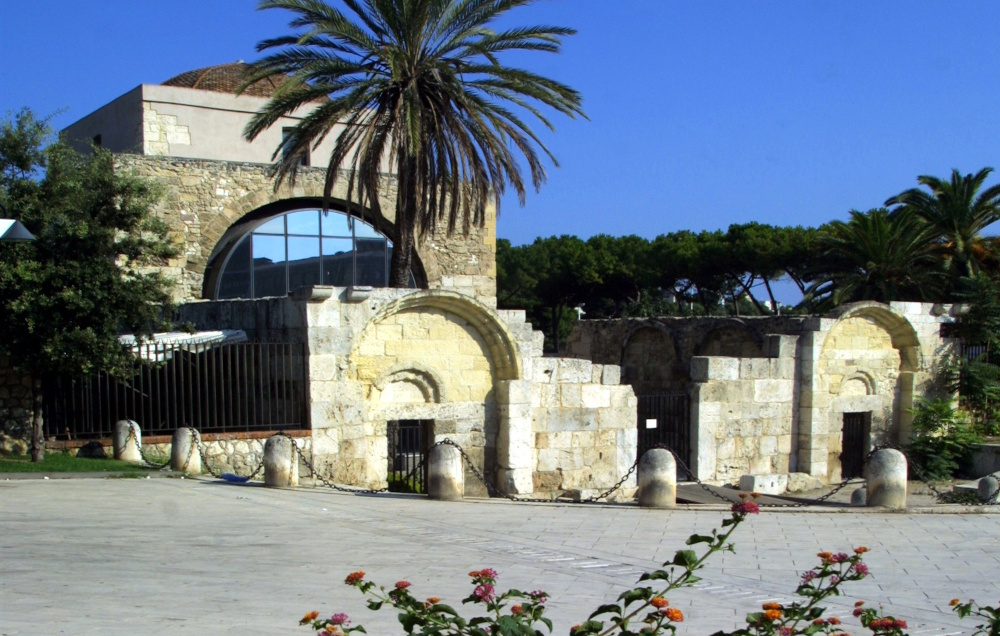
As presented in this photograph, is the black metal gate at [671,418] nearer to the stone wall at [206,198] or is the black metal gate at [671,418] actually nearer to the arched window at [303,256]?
the stone wall at [206,198]

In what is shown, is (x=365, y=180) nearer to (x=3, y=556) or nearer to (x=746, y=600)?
(x=3, y=556)

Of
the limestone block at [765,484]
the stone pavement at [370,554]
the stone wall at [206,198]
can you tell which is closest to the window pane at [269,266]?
the stone wall at [206,198]

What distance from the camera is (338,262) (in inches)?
974

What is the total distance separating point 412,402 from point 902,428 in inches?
451

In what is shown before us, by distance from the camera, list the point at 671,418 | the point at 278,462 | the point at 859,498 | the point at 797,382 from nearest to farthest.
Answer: the point at 278,462 → the point at 859,498 → the point at 671,418 → the point at 797,382

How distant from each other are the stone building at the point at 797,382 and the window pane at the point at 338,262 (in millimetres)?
7502

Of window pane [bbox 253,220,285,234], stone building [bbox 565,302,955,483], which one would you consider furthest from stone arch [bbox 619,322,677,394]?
window pane [bbox 253,220,285,234]

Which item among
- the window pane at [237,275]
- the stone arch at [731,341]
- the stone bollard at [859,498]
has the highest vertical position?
the window pane at [237,275]

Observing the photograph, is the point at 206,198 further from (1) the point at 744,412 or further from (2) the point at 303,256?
(1) the point at 744,412

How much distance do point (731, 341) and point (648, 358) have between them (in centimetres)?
228

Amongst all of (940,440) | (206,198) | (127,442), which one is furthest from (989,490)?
(206,198)

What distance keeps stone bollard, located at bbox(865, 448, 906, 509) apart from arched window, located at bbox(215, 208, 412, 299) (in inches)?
525

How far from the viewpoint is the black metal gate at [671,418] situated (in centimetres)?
1859

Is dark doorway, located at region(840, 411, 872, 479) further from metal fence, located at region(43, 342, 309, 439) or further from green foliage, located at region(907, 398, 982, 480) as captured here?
metal fence, located at region(43, 342, 309, 439)
